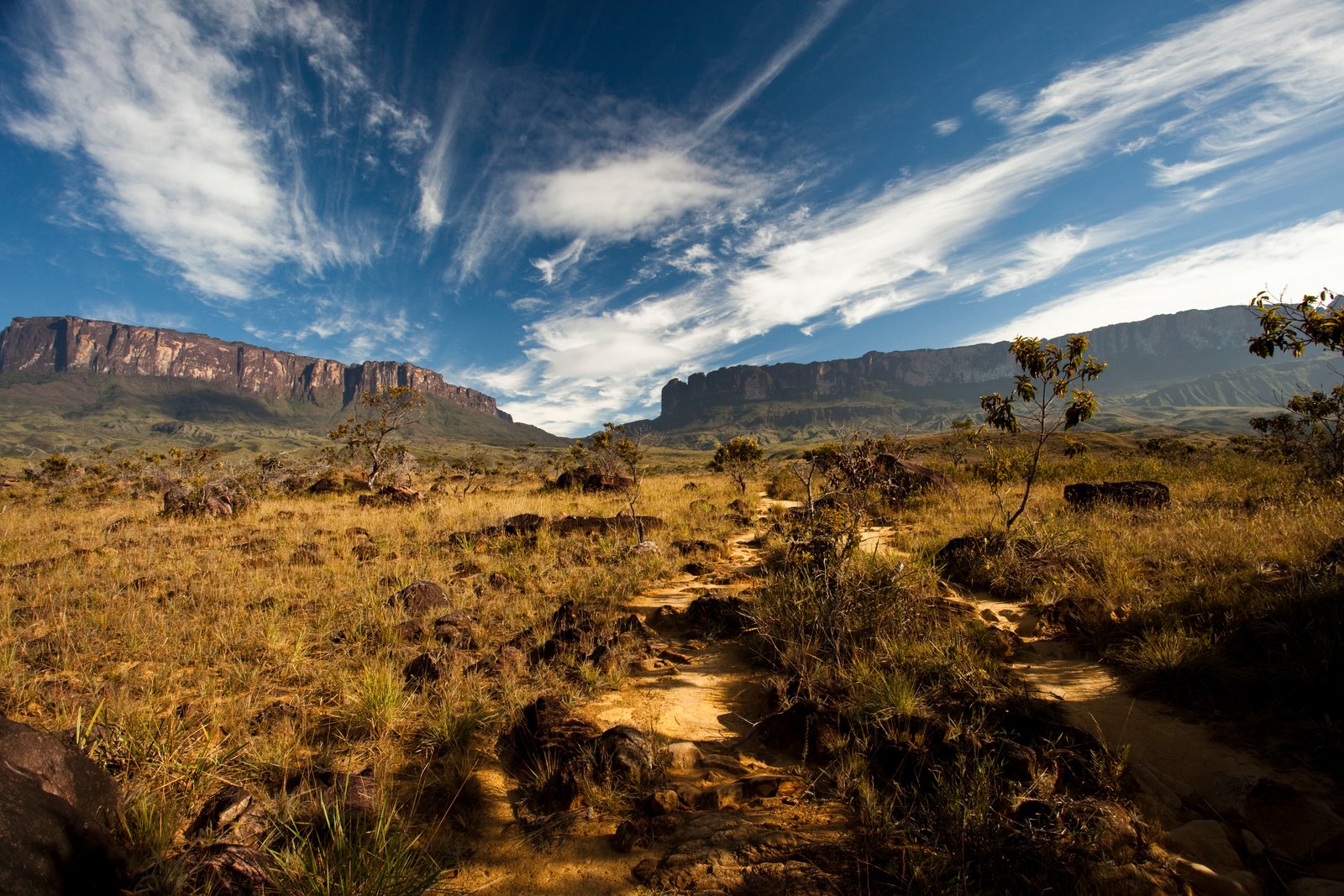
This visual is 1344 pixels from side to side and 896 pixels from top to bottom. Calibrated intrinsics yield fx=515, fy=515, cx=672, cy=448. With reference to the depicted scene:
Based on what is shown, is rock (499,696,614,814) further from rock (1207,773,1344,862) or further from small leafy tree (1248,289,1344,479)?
small leafy tree (1248,289,1344,479)

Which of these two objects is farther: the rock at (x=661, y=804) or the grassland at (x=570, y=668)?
the rock at (x=661, y=804)

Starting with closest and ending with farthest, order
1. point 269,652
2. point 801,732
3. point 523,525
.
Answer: point 801,732 → point 269,652 → point 523,525

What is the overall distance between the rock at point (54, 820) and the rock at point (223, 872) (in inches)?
11.3

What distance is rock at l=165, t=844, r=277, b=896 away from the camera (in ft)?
8.14

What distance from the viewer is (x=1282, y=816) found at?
9.43 ft

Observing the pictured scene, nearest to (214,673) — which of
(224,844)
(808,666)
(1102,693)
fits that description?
(224,844)

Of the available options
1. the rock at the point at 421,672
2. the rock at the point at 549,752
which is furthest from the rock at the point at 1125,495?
the rock at the point at 421,672

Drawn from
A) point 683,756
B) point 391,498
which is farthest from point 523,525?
point 683,756

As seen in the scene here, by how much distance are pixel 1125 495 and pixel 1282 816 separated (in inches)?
403

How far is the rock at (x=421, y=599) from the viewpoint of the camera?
22.9ft

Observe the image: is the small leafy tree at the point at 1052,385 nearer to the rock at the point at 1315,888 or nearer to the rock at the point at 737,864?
the rock at the point at 1315,888

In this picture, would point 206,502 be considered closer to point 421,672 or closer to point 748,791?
point 421,672

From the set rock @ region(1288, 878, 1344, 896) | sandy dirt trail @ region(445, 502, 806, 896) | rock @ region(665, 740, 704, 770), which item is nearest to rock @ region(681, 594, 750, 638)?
sandy dirt trail @ region(445, 502, 806, 896)

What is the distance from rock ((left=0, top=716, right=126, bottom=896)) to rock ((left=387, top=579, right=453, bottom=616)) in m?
4.05
